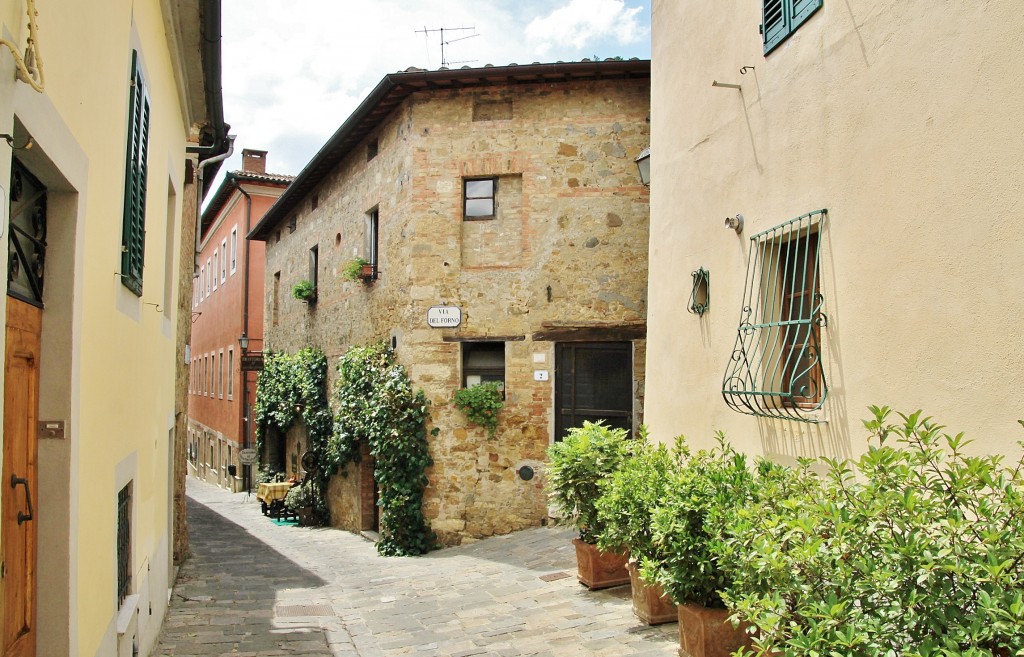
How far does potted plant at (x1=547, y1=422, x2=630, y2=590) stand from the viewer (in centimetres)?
714

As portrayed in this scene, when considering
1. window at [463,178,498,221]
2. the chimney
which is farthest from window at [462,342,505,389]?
the chimney

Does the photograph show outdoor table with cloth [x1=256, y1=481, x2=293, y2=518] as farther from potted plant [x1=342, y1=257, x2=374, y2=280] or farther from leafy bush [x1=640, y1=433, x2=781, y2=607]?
leafy bush [x1=640, y1=433, x2=781, y2=607]

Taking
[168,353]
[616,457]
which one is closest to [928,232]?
[616,457]

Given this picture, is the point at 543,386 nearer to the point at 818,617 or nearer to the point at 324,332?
the point at 324,332

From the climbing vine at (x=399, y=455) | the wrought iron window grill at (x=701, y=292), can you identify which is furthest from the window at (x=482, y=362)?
the wrought iron window grill at (x=701, y=292)

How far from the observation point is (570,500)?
7188 mm

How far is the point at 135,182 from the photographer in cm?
500

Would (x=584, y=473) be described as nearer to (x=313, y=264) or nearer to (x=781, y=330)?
(x=781, y=330)

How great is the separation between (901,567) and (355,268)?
10886 mm

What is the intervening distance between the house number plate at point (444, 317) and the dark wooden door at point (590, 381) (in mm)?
1476

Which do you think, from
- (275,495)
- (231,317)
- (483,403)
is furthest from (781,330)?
(231,317)

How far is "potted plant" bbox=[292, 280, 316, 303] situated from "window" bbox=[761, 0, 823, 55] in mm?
12362

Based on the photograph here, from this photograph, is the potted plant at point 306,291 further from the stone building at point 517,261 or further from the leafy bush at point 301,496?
the stone building at point 517,261

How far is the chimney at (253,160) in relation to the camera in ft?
88.2
